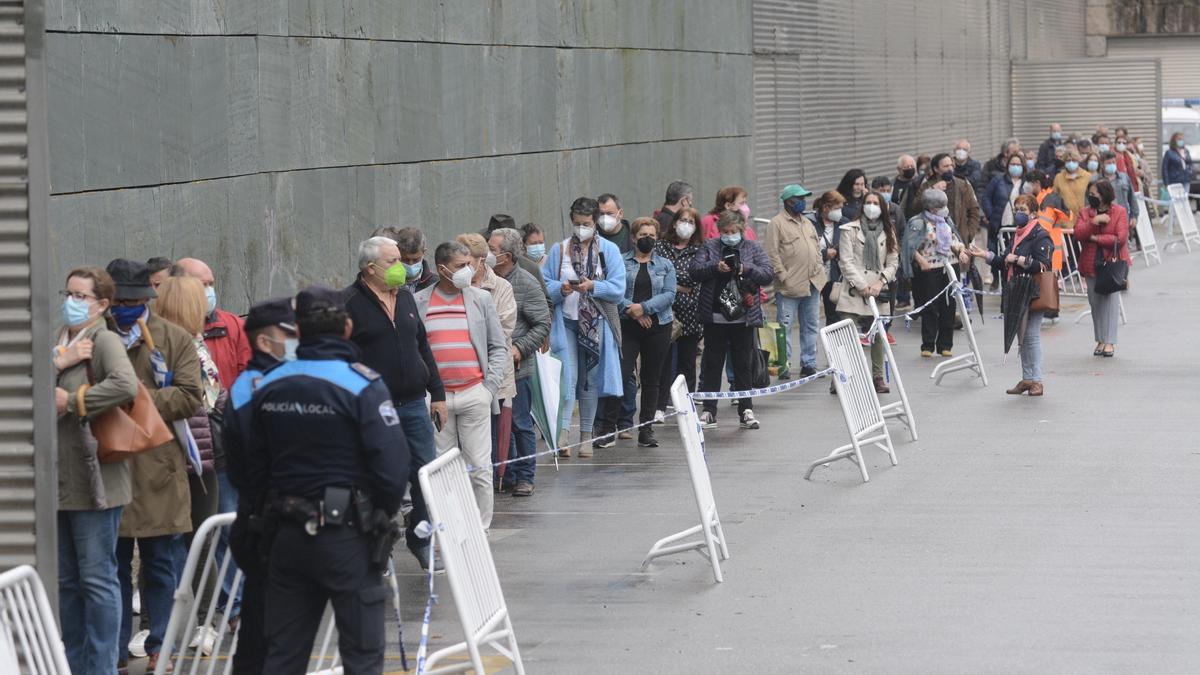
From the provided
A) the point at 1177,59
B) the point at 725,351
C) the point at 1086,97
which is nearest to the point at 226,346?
the point at 725,351

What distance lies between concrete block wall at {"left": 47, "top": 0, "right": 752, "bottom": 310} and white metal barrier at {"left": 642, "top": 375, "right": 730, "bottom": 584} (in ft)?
11.3

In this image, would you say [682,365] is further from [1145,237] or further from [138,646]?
[1145,237]

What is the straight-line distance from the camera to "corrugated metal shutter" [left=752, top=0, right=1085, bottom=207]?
26016 millimetres

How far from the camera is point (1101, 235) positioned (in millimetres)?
18438

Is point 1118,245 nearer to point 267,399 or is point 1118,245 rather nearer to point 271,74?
point 271,74

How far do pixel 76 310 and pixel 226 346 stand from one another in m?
1.49

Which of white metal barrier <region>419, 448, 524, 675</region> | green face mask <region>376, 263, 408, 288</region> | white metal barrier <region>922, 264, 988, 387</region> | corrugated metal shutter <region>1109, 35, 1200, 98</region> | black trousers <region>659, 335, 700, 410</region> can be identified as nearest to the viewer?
white metal barrier <region>419, 448, 524, 675</region>

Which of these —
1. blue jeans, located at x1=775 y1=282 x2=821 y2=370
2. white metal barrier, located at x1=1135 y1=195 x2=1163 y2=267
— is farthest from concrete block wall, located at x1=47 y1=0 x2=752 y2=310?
white metal barrier, located at x1=1135 y1=195 x2=1163 y2=267

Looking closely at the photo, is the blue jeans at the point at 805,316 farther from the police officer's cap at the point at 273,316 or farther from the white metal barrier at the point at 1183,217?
the white metal barrier at the point at 1183,217

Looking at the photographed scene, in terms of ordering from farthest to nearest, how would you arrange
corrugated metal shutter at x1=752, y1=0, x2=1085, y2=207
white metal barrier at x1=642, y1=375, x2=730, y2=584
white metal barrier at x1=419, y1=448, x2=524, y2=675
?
corrugated metal shutter at x1=752, y1=0, x2=1085, y2=207
white metal barrier at x1=642, y1=375, x2=730, y2=584
white metal barrier at x1=419, y1=448, x2=524, y2=675

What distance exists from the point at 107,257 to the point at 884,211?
8559 millimetres

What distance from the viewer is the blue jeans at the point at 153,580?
782 cm

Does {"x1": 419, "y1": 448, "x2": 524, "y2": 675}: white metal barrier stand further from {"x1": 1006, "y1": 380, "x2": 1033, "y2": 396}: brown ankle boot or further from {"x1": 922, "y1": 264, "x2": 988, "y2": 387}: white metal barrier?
{"x1": 922, "y1": 264, "x2": 988, "y2": 387}: white metal barrier

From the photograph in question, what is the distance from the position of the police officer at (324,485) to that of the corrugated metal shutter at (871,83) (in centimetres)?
1935
